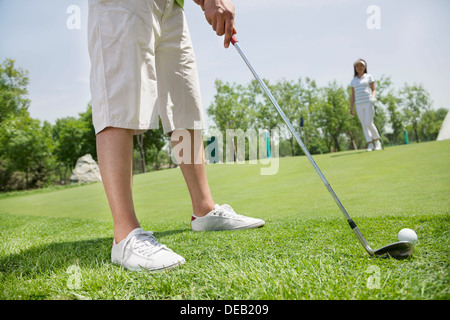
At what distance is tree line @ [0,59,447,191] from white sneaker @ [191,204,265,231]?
60.6ft

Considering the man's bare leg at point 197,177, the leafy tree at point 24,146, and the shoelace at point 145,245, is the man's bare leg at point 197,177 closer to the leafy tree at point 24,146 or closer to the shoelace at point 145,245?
the shoelace at point 145,245

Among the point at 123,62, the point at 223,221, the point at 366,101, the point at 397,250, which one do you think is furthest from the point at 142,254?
the point at 366,101

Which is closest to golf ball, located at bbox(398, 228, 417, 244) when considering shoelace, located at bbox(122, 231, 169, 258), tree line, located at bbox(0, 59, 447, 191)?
shoelace, located at bbox(122, 231, 169, 258)

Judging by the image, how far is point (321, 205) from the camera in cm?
288

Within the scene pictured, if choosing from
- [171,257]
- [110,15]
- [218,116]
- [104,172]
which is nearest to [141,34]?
[110,15]

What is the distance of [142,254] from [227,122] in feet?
95.6

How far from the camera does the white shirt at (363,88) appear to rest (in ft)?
25.8

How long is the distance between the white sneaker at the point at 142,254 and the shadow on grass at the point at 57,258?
0.38 ft

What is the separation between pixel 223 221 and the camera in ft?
7.18

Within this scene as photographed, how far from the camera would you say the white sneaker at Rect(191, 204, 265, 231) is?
7.12 feet

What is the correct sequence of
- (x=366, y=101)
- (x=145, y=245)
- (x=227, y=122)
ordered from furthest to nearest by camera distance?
(x=227, y=122) < (x=366, y=101) < (x=145, y=245)

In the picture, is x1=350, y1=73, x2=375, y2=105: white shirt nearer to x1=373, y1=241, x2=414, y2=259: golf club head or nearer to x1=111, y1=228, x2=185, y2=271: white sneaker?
x1=373, y1=241, x2=414, y2=259: golf club head

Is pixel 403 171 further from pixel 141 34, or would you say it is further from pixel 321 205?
pixel 141 34

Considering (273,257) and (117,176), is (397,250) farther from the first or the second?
(117,176)
